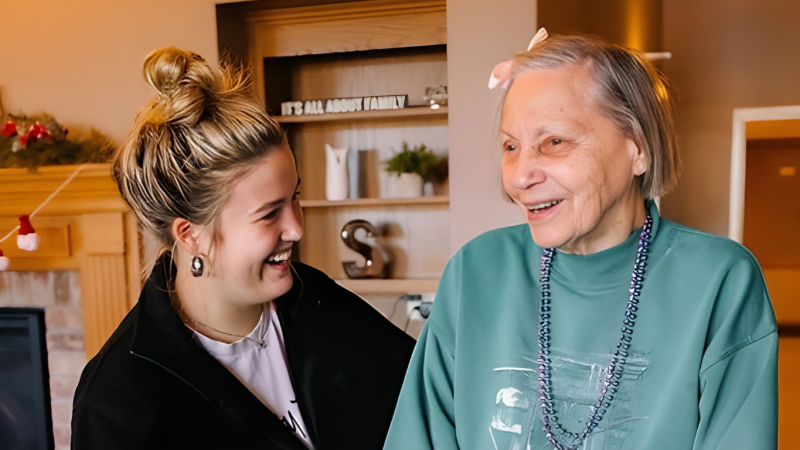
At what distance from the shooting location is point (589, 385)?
39.6 inches

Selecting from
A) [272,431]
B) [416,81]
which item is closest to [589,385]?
[272,431]

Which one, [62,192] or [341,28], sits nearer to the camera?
[62,192]

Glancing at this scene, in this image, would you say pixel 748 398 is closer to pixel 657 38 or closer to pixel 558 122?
pixel 558 122

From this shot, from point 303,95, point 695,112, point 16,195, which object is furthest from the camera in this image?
point 695,112

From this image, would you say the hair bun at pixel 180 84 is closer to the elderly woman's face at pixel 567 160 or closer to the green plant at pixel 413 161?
the elderly woman's face at pixel 567 160

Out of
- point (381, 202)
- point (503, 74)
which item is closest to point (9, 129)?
point (381, 202)

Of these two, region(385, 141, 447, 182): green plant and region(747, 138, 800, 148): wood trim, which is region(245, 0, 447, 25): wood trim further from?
region(747, 138, 800, 148): wood trim

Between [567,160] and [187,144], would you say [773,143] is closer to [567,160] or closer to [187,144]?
[567,160]

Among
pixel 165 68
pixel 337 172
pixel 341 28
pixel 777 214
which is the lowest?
pixel 777 214

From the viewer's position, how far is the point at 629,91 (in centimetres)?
100

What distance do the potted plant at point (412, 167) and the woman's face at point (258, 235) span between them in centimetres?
160

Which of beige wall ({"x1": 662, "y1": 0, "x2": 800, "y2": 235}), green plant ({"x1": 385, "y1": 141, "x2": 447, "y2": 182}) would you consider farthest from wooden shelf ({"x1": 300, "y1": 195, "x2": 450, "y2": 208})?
beige wall ({"x1": 662, "y1": 0, "x2": 800, "y2": 235})

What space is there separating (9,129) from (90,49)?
19.9 inches

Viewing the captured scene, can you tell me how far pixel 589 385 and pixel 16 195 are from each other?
8.76ft
